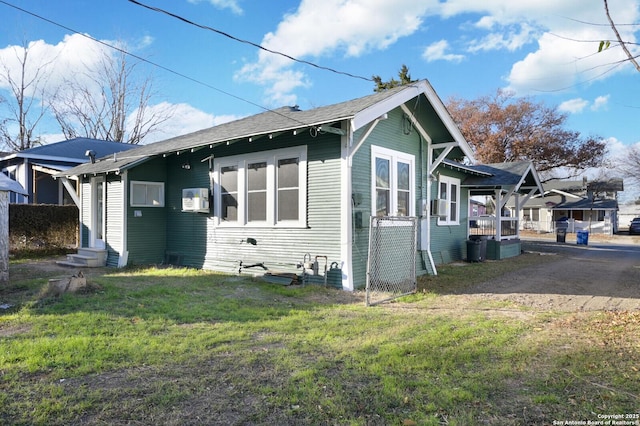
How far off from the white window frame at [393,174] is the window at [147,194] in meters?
5.86

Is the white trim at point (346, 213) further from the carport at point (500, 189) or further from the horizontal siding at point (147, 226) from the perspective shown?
the carport at point (500, 189)

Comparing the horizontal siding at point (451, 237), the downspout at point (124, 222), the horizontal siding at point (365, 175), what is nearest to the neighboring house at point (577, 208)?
the horizontal siding at point (451, 237)

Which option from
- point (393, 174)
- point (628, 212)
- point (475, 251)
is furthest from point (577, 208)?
point (393, 174)

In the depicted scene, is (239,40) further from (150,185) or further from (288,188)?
(150,185)

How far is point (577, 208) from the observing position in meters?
35.2

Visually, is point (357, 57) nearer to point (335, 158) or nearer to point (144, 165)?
point (335, 158)

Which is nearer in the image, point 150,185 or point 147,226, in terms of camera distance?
point 147,226

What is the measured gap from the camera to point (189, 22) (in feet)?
20.4

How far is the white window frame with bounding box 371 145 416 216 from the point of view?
8.38 metres

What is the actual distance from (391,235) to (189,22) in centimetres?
541

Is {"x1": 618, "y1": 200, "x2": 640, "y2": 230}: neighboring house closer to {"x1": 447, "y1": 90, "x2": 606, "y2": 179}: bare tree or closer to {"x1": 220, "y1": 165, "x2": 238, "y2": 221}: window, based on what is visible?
{"x1": 447, "y1": 90, "x2": 606, "y2": 179}: bare tree

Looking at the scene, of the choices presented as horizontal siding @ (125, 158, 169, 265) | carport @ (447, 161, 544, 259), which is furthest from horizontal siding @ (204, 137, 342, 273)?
carport @ (447, 161, 544, 259)

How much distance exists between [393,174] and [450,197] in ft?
16.9

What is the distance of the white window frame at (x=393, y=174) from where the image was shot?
8383 millimetres
